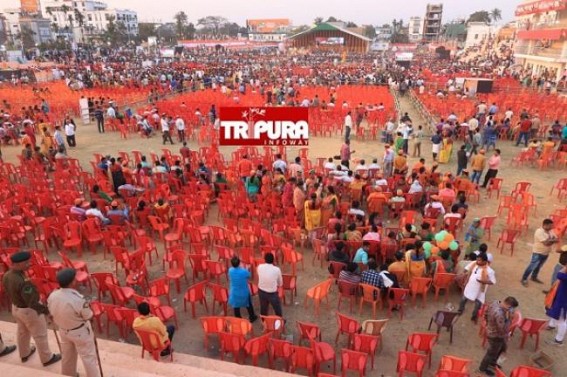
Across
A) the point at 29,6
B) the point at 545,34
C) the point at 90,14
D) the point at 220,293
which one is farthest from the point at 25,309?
the point at 90,14

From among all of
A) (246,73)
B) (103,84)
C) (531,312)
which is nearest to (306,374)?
(531,312)

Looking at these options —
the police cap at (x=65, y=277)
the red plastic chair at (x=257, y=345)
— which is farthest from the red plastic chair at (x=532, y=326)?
the police cap at (x=65, y=277)

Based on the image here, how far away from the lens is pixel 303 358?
521 cm

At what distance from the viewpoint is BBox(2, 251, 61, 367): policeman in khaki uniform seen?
449 centimetres

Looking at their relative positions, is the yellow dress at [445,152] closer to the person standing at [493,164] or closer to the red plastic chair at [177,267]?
the person standing at [493,164]

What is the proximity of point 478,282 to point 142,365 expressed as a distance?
5062 millimetres

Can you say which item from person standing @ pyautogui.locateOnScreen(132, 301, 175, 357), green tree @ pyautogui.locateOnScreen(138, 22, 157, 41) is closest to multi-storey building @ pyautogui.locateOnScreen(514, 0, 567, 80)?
person standing @ pyautogui.locateOnScreen(132, 301, 175, 357)

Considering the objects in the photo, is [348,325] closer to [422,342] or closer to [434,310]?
[422,342]

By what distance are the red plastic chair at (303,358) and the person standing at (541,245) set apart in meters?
4.79

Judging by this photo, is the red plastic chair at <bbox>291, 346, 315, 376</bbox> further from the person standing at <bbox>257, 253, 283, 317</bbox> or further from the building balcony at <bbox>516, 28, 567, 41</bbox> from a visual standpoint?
the building balcony at <bbox>516, 28, 567, 41</bbox>

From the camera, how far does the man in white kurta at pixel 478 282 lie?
6.20 meters

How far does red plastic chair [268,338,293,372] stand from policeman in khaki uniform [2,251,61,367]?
264 centimetres

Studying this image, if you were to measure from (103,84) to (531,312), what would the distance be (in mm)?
33533

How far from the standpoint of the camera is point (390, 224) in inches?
407
